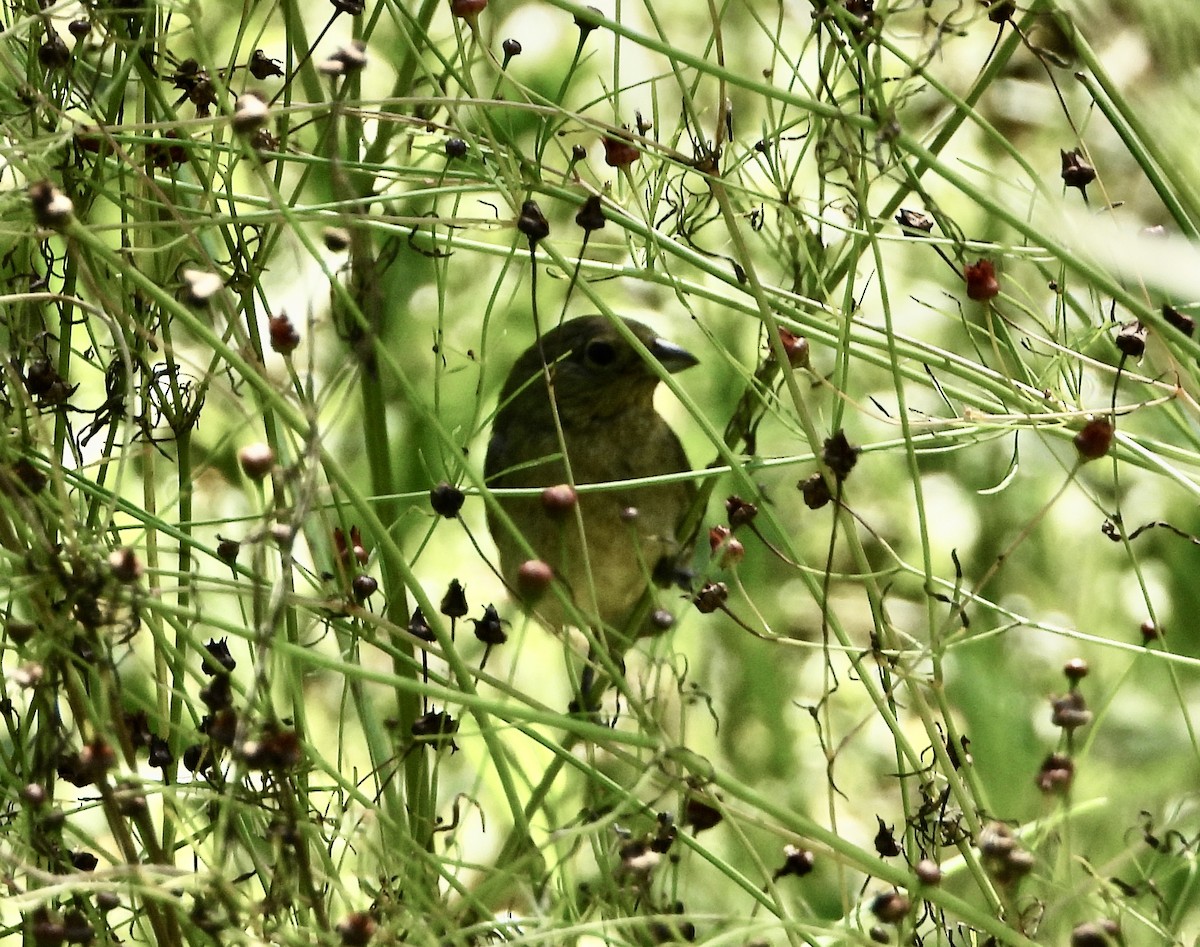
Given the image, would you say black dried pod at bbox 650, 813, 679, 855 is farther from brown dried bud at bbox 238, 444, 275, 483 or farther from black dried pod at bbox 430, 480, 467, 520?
brown dried bud at bbox 238, 444, 275, 483

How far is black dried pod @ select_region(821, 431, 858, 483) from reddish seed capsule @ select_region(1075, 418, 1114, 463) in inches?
8.4

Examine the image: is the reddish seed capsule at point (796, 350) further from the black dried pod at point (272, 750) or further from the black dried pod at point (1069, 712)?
the black dried pod at point (272, 750)

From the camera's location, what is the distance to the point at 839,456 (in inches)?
60.5

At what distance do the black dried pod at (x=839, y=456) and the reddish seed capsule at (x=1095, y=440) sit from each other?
0.70 ft

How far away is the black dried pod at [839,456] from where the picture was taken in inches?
60.0

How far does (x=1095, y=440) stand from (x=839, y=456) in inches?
9.4

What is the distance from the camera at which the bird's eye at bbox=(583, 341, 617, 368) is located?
12.2 feet

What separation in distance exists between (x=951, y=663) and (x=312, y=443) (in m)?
3.14

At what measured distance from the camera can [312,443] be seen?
1.19 m

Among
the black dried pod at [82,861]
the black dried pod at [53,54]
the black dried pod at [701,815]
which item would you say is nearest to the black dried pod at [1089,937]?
the black dried pod at [701,815]

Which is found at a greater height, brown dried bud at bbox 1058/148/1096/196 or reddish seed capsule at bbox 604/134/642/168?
reddish seed capsule at bbox 604/134/642/168

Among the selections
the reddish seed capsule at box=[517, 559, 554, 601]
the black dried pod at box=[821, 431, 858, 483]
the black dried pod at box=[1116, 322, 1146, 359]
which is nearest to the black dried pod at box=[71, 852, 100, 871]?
the reddish seed capsule at box=[517, 559, 554, 601]

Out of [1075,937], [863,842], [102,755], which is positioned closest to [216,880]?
[102,755]

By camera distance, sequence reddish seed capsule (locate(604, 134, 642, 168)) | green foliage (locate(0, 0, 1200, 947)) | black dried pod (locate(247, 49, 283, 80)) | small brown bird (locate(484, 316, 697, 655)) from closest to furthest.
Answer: green foliage (locate(0, 0, 1200, 947))
reddish seed capsule (locate(604, 134, 642, 168))
black dried pod (locate(247, 49, 283, 80))
small brown bird (locate(484, 316, 697, 655))
